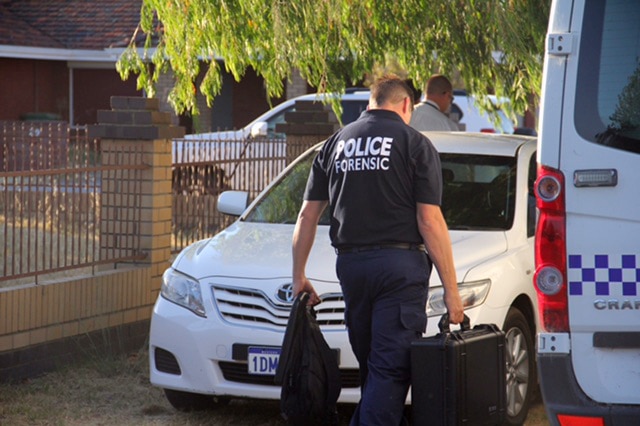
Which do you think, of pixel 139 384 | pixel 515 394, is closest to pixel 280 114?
pixel 139 384

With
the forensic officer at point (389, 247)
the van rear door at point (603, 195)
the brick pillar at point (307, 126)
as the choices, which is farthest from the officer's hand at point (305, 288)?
the brick pillar at point (307, 126)

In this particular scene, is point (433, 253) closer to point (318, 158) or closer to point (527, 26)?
point (318, 158)

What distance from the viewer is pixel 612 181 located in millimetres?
4586

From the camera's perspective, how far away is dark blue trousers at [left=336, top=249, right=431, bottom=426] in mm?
5289

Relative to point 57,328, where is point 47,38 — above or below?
above

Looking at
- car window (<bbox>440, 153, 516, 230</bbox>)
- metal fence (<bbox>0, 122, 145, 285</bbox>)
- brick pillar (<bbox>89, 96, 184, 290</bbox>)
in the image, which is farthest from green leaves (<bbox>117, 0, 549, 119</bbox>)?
car window (<bbox>440, 153, 516, 230</bbox>)

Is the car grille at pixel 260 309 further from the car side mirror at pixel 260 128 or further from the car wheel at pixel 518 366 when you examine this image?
the car side mirror at pixel 260 128

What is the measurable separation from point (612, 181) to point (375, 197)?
44.4 inches

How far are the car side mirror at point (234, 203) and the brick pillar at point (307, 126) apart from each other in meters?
3.59

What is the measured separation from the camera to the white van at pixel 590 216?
15.1ft

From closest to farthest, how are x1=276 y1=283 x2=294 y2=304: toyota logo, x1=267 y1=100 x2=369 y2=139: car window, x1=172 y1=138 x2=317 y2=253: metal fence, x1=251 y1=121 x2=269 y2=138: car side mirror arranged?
x1=276 y1=283 x2=294 y2=304: toyota logo < x1=172 y1=138 x2=317 y2=253: metal fence < x1=251 y1=121 x2=269 y2=138: car side mirror < x1=267 y1=100 x2=369 y2=139: car window

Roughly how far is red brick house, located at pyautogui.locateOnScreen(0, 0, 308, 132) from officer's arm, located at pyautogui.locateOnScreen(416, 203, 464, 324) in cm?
2111

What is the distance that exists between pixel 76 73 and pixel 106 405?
68.8 ft

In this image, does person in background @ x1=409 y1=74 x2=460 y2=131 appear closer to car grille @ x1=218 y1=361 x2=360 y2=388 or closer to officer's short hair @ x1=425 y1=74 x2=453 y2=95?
officer's short hair @ x1=425 y1=74 x2=453 y2=95
